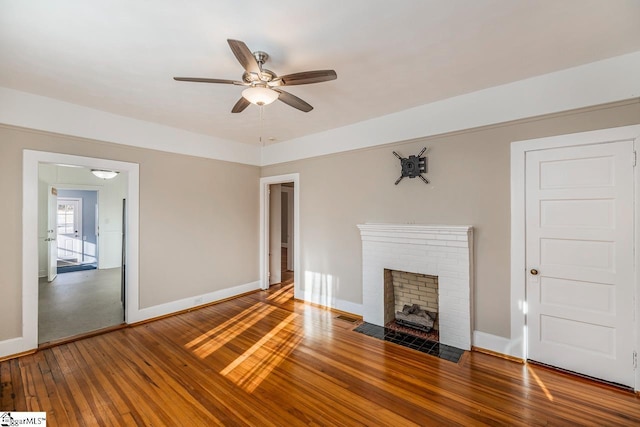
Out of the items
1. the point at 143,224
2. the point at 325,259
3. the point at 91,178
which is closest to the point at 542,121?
the point at 325,259

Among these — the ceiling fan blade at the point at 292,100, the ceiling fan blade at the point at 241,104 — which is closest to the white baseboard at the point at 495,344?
the ceiling fan blade at the point at 292,100

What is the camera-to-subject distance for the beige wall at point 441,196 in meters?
2.96

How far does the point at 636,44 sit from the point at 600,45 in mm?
279

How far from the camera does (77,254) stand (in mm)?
8961

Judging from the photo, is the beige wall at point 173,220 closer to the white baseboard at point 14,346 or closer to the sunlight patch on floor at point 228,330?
the white baseboard at point 14,346

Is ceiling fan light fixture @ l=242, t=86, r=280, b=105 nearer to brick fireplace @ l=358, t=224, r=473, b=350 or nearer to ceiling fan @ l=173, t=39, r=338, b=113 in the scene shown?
ceiling fan @ l=173, t=39, r=338, b=113

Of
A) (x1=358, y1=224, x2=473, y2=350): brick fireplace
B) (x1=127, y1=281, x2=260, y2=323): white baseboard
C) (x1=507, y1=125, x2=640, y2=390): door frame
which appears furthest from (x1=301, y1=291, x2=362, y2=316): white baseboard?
(x1=507, y1=125, x2=640, y2=390): door frame

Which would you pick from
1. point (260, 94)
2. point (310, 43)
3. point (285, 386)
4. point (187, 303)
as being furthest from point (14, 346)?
point (310, 43)

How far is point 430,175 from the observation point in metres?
3.49

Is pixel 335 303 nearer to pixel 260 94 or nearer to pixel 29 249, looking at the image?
pixel 260 94

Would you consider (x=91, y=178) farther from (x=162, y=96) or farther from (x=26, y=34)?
(x=26, y=34)

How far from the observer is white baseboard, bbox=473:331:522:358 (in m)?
2.92

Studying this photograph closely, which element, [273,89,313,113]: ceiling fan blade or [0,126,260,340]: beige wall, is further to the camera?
[0,126,260,340]: beige wall

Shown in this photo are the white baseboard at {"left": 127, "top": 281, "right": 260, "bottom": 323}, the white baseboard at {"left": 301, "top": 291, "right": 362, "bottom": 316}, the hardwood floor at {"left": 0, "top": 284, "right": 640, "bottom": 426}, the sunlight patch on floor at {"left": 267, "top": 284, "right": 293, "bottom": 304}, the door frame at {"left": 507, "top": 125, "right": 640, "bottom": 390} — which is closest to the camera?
the hardwood floor at {"left": 0, "top": 284, "right": 640, "bottom": 426}
